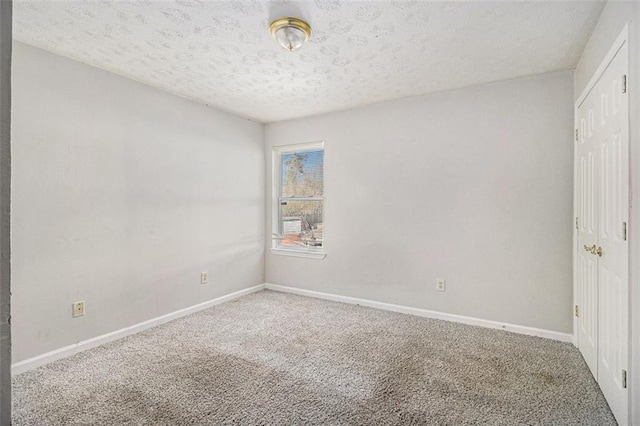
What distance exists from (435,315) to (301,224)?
6.84 feet

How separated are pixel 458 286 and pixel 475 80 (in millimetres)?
2062

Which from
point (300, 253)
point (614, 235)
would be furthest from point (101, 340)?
point (614, 235)

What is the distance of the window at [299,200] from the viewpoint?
171 inches

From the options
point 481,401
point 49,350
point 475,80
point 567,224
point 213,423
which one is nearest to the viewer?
point 213,423

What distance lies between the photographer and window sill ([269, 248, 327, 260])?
4.24m

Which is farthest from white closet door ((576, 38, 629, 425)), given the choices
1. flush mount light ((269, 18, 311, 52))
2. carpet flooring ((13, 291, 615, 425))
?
flush mount light ((269, 18, 311, 52))

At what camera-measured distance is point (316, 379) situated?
7.38ft

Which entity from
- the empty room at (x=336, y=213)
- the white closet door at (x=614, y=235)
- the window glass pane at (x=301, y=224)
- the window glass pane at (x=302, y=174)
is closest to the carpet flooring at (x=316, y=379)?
the empty room at (x=336, y=213)

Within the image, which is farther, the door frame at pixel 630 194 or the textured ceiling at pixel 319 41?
the textured ceiling at pixel 319 41

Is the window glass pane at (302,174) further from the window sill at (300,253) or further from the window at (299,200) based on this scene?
the window sill at (300,253)

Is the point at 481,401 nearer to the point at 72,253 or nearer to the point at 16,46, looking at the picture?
the point at 72,253

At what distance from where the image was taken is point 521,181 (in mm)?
3041

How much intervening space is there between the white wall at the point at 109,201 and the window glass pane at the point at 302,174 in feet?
2.48

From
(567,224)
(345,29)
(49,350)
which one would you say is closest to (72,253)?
(49,350)
